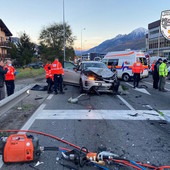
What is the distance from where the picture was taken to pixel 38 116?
234 inches

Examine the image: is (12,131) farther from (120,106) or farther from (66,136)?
(120,106)

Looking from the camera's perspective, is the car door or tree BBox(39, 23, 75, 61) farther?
tree BBox(39, 23, 75, 61)

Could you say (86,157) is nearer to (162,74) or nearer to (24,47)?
(162,74)

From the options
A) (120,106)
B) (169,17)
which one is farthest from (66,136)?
(169,17)

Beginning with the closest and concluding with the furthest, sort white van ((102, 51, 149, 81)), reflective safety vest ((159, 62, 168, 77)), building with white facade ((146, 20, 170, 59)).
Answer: reflective safety vest ((159, 62, 168, 77)), white van ((102, 51, 149, 81)), building with white facade ((146, 20, 170, 59))

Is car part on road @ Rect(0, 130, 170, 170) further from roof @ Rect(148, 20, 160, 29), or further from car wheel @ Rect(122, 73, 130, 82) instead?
roof @ Rect(148, 20, 160, 29)

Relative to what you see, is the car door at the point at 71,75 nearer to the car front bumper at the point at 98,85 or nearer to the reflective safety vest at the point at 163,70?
the car front bumper at the point at 98,85

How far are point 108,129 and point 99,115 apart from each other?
4.12 feet

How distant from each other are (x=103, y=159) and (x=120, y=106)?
429 cm

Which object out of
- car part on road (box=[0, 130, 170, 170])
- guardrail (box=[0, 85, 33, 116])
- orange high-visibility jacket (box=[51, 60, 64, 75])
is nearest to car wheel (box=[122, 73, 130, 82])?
orange high-visibility jacket (box=[51, 60, 64, 75])

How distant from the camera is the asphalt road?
11.7 feet

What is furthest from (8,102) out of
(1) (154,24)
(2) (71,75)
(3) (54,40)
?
(1) (154,24)

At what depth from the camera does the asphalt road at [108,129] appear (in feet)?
11.7

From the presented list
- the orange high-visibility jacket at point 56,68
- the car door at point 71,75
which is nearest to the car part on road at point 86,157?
the orange high-visibility jacket at point 56,68
